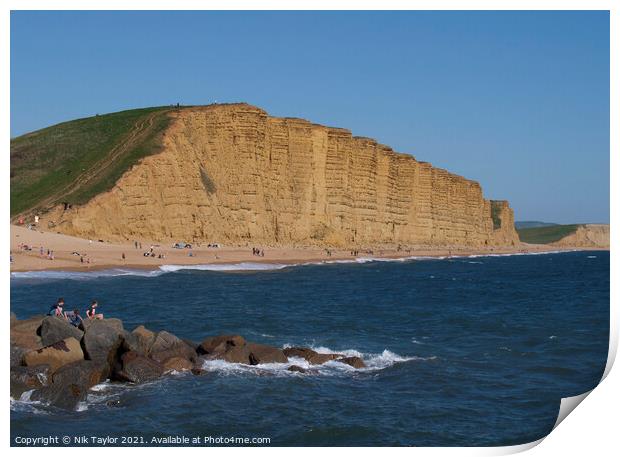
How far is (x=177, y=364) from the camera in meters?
16.5

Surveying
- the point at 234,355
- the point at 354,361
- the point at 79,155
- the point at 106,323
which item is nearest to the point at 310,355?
the point at 354,361

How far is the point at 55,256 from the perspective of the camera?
43.7 metres

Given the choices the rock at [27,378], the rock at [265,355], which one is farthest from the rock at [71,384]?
the rock at [265,355]

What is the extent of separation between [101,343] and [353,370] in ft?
19.3

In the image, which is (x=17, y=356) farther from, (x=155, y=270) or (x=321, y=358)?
(x=155, y=270)

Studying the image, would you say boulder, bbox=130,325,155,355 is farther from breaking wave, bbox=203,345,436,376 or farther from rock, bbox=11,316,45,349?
rock, bbox=11,316,45,349

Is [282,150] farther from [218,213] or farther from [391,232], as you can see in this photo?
[391,232]

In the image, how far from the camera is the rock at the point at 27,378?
1373cm

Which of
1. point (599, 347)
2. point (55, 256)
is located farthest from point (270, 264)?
point (599, 347)

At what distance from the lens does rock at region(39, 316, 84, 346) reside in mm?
16172

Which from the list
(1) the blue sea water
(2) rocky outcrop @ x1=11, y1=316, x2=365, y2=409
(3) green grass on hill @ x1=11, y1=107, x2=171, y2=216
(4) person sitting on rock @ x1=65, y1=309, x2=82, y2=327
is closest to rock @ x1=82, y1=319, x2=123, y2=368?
(2) rocky outcrop @ x1=11, y1=316, x2=365, y2=409

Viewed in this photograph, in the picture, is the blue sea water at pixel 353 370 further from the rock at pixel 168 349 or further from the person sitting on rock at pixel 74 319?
the person sitting on rock at pixel 74 319

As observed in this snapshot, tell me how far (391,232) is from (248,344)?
A: 6692cm

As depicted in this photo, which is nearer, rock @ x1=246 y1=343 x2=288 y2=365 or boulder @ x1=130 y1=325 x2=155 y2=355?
boulder @ x1=130 y1=325 x2=155 y2=355
